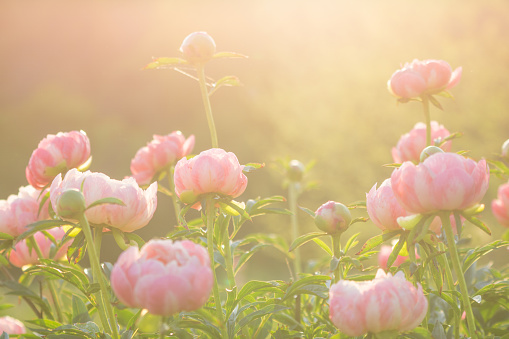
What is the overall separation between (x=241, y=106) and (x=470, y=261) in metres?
4.50

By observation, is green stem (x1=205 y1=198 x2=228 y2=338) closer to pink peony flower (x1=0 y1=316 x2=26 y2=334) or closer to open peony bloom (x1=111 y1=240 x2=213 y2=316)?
open peony bloom (x1=111 y1=240 x2=213 y2=316)

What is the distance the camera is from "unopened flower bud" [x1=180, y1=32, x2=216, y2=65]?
104cm

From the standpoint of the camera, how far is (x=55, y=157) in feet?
3.43

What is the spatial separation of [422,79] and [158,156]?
620 millimetres

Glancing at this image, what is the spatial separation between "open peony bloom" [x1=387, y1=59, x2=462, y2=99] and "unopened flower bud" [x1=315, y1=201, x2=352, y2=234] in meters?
0.40

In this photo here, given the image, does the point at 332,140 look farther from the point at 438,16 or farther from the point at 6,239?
the point at 6,239

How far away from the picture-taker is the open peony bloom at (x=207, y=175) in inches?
30.7

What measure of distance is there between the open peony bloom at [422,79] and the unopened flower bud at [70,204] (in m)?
0.76

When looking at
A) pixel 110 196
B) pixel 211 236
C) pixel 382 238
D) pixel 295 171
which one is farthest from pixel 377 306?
pixel 295 171

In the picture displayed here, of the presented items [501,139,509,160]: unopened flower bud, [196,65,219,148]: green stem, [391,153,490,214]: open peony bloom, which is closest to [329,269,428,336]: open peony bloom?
[391,153,490,214]: open peony bloom

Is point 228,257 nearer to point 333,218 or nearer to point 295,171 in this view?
point 333,218

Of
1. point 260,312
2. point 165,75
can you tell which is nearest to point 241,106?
→ point 165,75

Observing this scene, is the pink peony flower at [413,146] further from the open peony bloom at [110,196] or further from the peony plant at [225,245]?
the open peony bloom at [110,196]

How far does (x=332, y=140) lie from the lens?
15.9 feet
